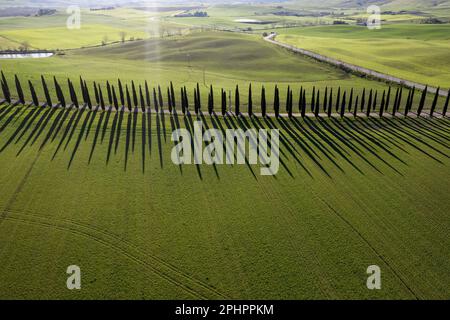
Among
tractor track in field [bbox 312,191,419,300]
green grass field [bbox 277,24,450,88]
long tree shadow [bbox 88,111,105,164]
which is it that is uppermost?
green grass field [bbox 277,24,450,88]

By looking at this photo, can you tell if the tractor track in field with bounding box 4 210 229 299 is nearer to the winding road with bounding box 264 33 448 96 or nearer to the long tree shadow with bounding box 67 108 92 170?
the long tree shadow with bounding box 67 108 92 170

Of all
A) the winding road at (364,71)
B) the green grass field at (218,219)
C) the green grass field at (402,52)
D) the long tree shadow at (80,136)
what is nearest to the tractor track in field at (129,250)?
the green grass field at (218,219)

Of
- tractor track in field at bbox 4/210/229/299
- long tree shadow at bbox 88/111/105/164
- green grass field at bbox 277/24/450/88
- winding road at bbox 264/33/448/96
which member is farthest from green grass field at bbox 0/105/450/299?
green grass field at bbox 277/24/450/88

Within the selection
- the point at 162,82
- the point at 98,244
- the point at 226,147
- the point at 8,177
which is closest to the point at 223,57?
the point at 162,82

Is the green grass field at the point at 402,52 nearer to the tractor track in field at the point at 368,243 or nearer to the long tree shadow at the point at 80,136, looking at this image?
the tractor track in field at the point at 368,243

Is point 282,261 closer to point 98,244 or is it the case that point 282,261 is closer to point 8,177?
point 98,244
